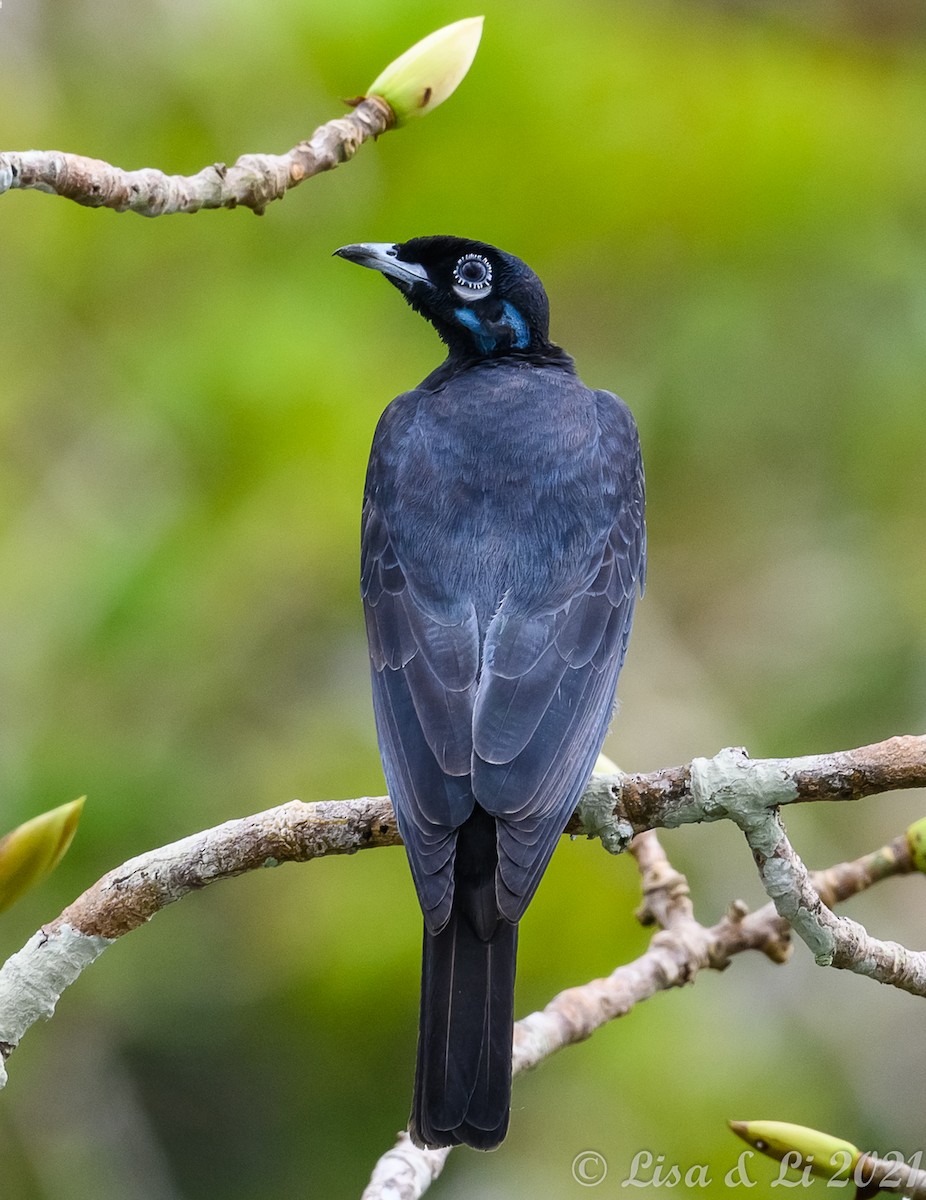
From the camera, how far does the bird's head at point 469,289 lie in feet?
14.6

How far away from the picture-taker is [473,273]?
4.46 meters

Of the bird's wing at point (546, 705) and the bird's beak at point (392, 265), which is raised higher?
the bird's beak at point (392, 265)

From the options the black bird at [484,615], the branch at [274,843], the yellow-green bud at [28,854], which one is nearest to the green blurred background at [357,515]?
the black bird at [484,615]

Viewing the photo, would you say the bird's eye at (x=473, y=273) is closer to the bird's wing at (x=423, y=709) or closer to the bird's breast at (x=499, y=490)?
the bird's breast at (x=499, y=490)

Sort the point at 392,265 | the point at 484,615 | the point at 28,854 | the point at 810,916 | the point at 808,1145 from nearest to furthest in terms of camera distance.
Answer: the point at 28,854 → the point at 808,1145 → the point at 810,916 → the point at 484,615 → the point at 392,265

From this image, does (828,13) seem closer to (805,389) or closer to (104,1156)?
(805,389)

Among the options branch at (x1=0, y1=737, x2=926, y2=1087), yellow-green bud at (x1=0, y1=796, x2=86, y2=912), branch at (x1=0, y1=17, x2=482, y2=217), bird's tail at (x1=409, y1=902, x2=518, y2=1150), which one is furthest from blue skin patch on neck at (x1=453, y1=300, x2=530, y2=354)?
yellow-green bud at (x1=0, y1=796, x2=86, y2=912)

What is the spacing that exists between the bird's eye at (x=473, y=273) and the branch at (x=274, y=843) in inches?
70.5

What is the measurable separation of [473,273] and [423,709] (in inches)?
58.7

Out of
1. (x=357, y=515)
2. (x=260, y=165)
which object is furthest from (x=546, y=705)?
(x=357, y=515)

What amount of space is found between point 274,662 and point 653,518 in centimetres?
154

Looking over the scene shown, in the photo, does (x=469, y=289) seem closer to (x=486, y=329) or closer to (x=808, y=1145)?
(x=486, y=329)

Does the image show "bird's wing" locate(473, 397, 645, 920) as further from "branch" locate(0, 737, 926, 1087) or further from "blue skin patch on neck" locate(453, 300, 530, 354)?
"blue skin patch on neck" locate(453, 300, 530, 354)

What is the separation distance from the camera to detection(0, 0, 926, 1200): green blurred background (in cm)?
504
